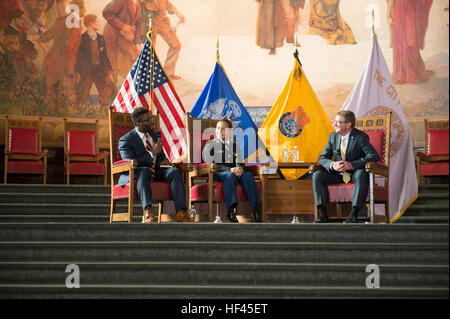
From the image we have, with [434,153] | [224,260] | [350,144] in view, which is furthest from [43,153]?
[434,153]

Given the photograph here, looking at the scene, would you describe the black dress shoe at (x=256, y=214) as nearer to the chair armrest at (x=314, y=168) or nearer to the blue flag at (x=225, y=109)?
the chair armrest at (x=314, y=168)

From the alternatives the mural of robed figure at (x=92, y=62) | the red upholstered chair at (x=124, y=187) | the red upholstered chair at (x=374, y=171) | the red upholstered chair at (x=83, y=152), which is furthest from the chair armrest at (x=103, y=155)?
the red upholstered chair at (x=374, y=171)

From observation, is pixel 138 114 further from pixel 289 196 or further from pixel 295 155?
pixel 295 155

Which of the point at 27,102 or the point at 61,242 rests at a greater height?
the point at 27,102

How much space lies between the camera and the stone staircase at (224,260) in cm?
394

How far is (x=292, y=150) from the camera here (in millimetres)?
6992

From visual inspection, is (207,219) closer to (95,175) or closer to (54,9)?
(95,175)

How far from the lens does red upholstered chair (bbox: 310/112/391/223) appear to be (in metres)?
5.04

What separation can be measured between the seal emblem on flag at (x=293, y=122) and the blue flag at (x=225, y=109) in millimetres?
322

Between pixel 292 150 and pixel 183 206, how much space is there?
2.19 m

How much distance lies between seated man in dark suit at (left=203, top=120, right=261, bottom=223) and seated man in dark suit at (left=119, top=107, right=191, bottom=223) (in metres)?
0.37

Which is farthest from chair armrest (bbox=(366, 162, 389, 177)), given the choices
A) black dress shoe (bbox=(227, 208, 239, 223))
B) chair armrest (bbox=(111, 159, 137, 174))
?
chair armrest (bbox=(111, 159, 137, 174))

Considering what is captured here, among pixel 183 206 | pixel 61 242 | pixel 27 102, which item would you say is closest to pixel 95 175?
pixel 27 102

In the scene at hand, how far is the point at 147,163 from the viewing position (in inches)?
207
